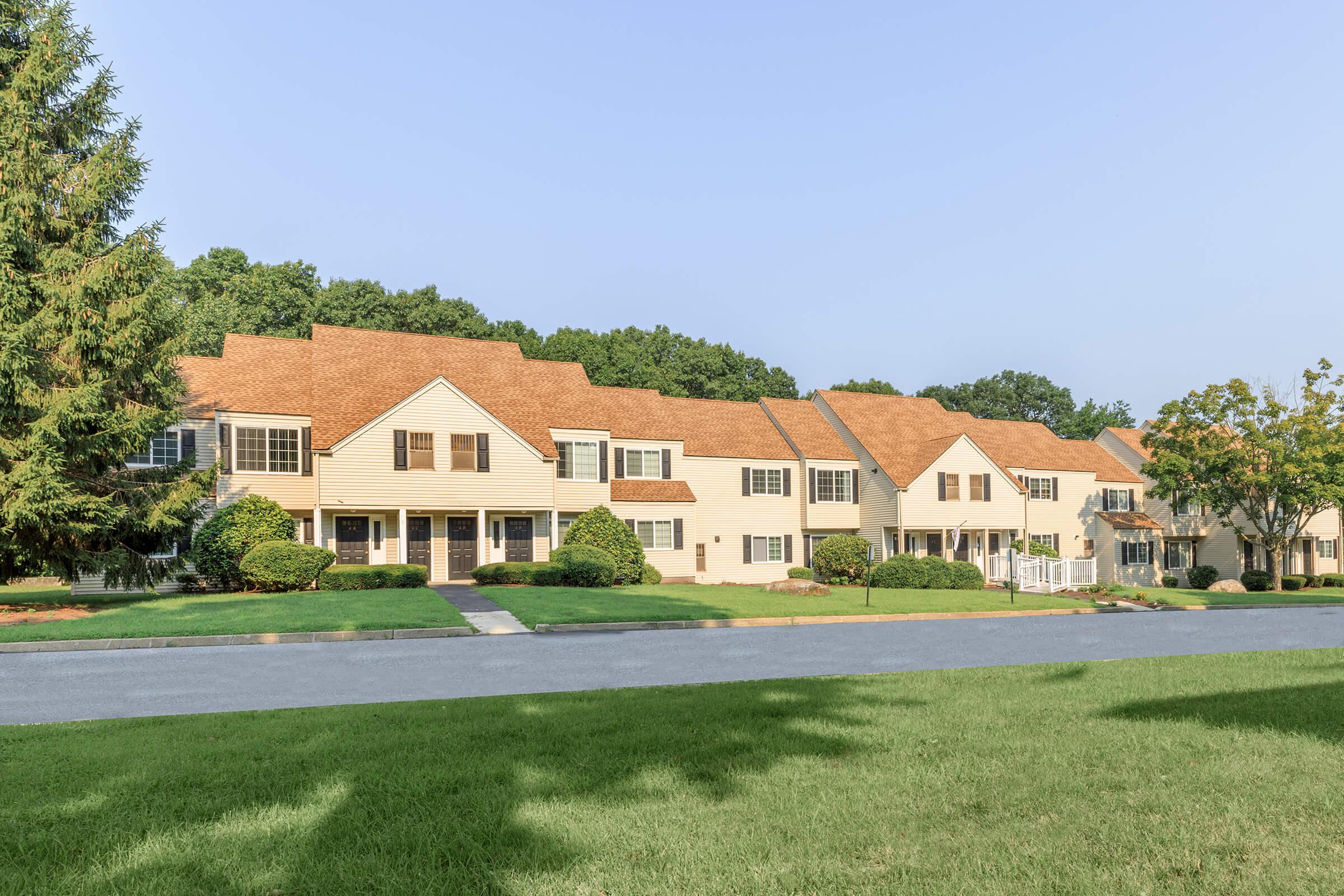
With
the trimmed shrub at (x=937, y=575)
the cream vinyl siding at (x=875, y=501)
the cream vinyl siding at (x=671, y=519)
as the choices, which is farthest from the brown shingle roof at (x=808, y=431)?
the trimmed shrub at (x=937, y=575)

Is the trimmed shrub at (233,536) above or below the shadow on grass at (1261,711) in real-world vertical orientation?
above

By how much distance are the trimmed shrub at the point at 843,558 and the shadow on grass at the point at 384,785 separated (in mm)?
30963

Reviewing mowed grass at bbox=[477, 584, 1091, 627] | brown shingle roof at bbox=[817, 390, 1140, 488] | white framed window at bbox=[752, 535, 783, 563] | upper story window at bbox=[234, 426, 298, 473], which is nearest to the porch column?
upper story window at bbox=[234, 426, 298, 473]

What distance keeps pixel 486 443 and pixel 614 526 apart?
228 inches

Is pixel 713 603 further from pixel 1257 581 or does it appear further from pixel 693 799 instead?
pixel 1257 581

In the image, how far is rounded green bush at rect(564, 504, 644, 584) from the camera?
33281mm

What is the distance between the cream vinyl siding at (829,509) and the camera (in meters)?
43.3

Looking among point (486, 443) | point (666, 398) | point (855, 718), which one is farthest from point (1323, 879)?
point (666, 398)

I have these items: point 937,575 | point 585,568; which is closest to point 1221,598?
point 937,575

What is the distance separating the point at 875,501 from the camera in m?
43.5

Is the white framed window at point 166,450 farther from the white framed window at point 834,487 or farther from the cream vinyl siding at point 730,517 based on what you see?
the white framed window at point 834,487

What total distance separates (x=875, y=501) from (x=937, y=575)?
27.9 feet

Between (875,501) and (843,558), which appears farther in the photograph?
(875,501)

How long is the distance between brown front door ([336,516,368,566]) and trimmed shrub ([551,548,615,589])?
780cm
